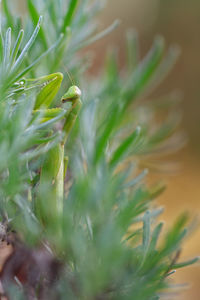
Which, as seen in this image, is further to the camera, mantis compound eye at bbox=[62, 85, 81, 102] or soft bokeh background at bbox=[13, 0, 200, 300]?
soft bokeh background at bbox=[13, 0, 200, 300]

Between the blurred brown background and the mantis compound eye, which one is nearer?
the mantis compound eye

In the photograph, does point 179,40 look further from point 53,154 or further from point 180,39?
point 53,154

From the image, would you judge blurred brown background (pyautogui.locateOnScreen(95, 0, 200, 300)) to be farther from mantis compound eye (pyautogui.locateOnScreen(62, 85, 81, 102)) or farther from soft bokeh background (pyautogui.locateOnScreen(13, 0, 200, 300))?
mantis compound eye (pyautogui.locateOnScreen(62, 85, 81, 102))

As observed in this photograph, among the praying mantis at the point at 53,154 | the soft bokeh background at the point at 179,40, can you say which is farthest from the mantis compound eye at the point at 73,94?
the soft bokeh background at the point at 179,40

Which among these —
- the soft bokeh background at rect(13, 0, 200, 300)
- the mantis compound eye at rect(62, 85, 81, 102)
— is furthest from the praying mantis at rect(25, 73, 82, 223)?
the soft bokeh background at rect(13, 0, 200, 300)

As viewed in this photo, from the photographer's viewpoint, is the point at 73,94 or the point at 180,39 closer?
the point at 73,94

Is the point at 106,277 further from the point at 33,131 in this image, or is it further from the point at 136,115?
the point at 136,115

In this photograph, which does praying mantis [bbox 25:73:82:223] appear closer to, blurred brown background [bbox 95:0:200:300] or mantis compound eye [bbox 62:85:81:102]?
mantis compound eye [bbox 62:85:81:102]

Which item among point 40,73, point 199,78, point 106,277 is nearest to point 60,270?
point 106,277

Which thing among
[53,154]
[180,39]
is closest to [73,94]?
[53,154]

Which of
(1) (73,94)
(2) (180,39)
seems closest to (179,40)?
→ (2) (180,39)

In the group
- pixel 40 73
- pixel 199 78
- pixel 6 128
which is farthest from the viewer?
pixel 199 78
